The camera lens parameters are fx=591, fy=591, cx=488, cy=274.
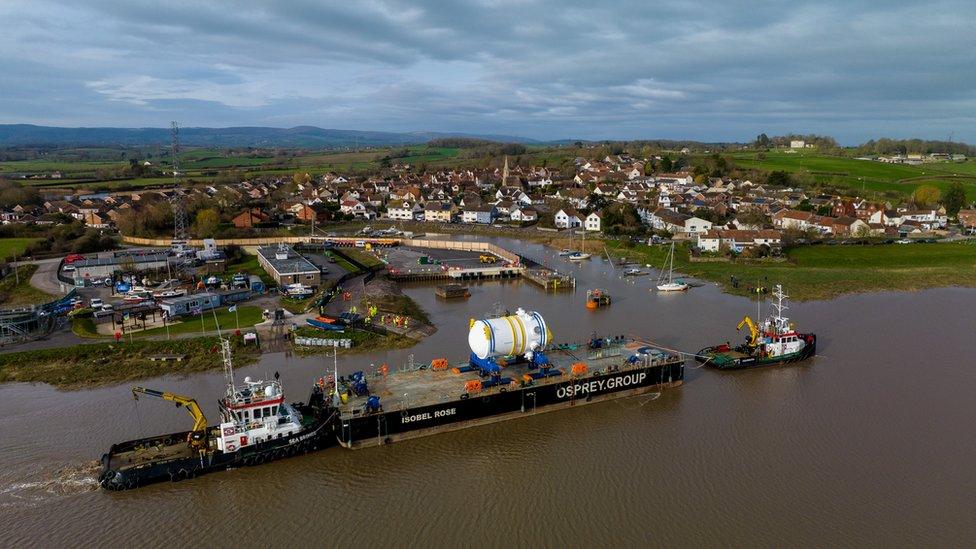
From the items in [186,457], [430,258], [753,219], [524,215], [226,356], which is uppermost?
[753,219]

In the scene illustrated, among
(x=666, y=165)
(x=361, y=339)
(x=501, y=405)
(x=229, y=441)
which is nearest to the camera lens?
(x=229, y=441)

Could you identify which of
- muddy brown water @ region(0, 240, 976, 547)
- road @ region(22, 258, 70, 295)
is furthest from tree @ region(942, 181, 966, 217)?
road @ region(22, 258, 70, 295)

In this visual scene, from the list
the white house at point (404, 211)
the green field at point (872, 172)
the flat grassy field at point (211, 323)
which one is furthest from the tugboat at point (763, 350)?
the green field at point (872, 172)

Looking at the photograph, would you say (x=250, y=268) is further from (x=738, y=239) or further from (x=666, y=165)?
(x=666, y=165)

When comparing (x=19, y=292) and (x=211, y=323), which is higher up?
(x=19, y=292)

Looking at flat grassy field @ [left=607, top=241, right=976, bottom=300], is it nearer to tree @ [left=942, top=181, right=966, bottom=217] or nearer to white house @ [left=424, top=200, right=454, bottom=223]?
tree @ [left=942, top=181, right=966, bottom=217]

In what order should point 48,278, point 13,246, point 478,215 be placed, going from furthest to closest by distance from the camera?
point 478,215
point 13,246
point 48,278

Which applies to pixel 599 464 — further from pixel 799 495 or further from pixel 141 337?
pixel 141 337

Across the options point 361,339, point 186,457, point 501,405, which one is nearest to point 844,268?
point 501,405
